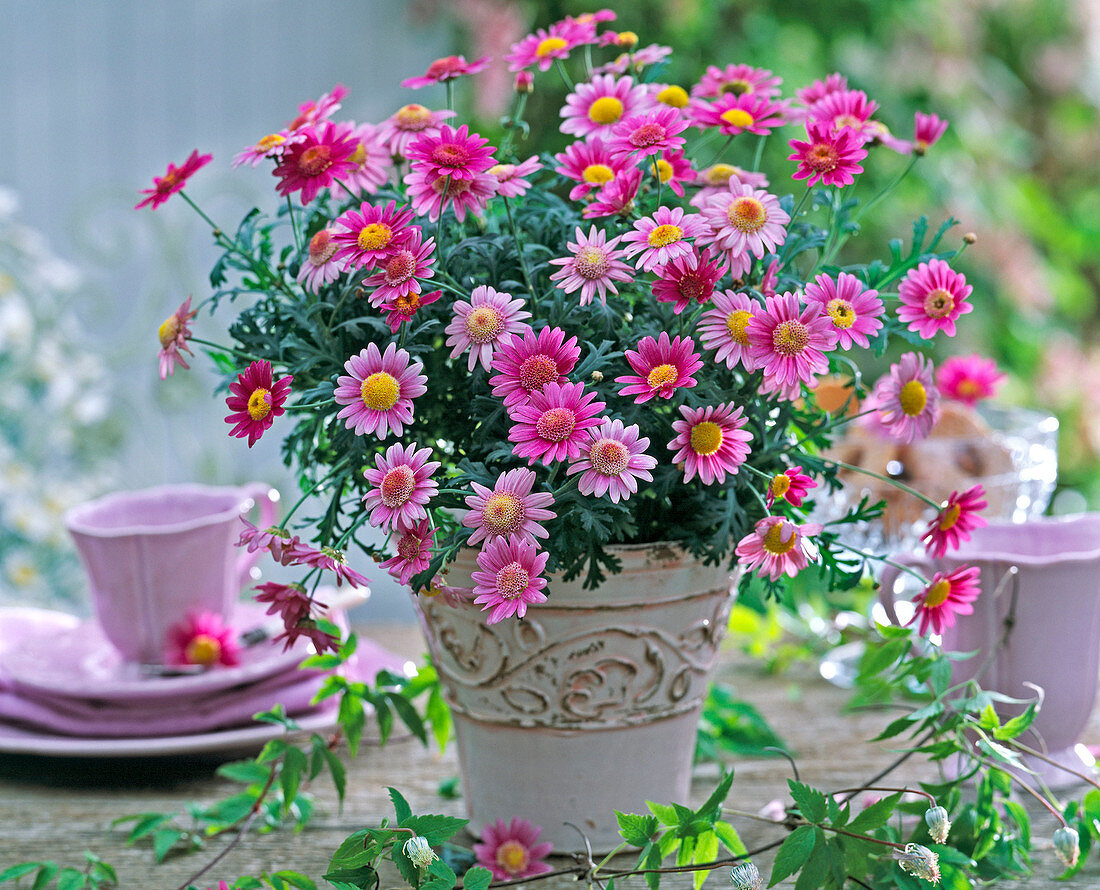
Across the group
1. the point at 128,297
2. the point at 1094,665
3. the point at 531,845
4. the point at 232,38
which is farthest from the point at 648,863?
the point at 232,38

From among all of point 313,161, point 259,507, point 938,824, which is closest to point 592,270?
point 313,161

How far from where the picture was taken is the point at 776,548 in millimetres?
407

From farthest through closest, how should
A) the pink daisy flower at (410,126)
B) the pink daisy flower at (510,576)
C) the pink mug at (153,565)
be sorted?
1. the pink mug at (153,565)
2. the pink daisy flower at (410,126)
3. the pink daisy flower at (510,576)

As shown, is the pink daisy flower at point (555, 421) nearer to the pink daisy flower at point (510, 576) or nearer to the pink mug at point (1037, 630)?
the pink daisy flower at point (510, 576)

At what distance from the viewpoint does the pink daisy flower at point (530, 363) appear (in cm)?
40

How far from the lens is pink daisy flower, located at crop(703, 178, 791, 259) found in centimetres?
43

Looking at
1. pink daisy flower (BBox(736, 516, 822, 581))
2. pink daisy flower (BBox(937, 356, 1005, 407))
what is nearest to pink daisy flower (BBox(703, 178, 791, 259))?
pink daisy flower (BBox(736, 516, 822, 581))

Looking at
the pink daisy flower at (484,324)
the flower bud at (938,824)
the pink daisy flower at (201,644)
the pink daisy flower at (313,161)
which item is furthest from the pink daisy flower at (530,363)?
the pink daisy flower at (201,644)

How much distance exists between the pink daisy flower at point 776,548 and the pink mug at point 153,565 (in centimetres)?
36

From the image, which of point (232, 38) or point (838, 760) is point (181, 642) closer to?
point (838, 760)

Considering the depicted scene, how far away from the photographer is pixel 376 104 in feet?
6.27

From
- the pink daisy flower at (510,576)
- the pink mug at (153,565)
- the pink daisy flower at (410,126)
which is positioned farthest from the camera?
the pink mug at (153,565)

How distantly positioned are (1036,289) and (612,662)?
1589 millimetres

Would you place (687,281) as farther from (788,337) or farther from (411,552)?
(411,552)
